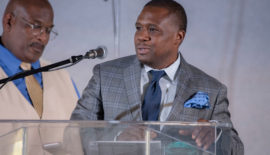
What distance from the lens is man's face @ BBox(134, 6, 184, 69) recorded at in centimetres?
204

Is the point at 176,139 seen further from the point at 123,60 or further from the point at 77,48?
the point at 77,48

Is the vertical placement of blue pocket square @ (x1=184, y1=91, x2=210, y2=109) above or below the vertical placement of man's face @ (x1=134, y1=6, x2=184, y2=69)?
below

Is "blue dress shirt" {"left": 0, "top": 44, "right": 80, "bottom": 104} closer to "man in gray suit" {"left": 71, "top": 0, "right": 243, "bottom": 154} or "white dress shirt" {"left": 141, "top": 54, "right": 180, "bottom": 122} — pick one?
"man in gray suit" {"left": 71, "top": 0, "right": 243, "bottom": 154}

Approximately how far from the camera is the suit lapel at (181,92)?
1909 millimetres

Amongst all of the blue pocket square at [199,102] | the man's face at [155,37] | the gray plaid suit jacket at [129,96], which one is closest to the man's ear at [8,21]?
the gray plaid suit jacket at [129,96]

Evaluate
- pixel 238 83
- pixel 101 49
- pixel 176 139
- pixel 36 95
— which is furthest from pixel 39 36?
pixel 176 139

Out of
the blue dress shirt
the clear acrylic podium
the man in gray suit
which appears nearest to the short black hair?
the man in gray suit

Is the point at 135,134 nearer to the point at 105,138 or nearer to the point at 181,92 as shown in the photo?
the point at 105,138

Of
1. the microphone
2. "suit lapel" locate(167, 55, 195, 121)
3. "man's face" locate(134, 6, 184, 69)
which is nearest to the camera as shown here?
the microphone

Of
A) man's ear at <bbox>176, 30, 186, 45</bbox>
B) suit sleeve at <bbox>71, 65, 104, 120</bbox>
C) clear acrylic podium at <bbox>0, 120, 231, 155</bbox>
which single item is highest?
man's ear at <bbox>176, 30, 186, 45</bbox>

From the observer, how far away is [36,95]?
2.22 metres

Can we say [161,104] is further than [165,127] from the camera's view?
Yes

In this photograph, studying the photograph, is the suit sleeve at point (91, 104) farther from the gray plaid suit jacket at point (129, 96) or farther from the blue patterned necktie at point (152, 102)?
the blue patterned necktie at point (152, 102)

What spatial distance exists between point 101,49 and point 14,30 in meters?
0.82
